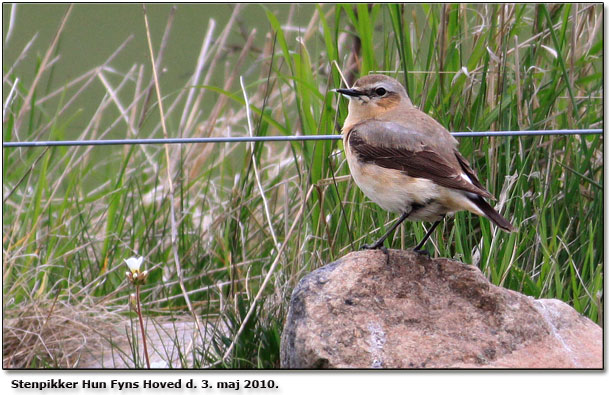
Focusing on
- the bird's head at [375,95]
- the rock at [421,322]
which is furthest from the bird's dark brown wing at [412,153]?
the rock at [421,322]

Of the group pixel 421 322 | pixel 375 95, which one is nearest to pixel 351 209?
pixel 375 95

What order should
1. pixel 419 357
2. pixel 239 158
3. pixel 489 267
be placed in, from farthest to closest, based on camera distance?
pixel 239 158
pixel 489 267
pixel 419 357

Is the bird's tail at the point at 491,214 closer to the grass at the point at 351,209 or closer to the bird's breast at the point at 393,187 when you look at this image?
the bird's breast at the point at 393,187

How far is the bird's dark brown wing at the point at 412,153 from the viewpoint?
403cm

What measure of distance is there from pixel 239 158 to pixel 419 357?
3813 millimetres

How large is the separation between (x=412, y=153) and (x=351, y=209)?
0.71 metres

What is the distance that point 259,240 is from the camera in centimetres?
551

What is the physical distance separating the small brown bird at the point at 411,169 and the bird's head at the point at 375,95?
1 cm

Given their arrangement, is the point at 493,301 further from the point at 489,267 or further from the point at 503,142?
the point at 503,142

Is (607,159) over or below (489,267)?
over

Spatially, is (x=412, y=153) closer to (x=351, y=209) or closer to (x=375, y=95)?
(x=375, y=95)

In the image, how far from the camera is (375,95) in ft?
15.0

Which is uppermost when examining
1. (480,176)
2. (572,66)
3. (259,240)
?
(572,66)

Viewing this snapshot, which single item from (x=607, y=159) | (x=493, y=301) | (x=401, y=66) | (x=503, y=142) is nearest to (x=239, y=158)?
(x=401, y=66)
